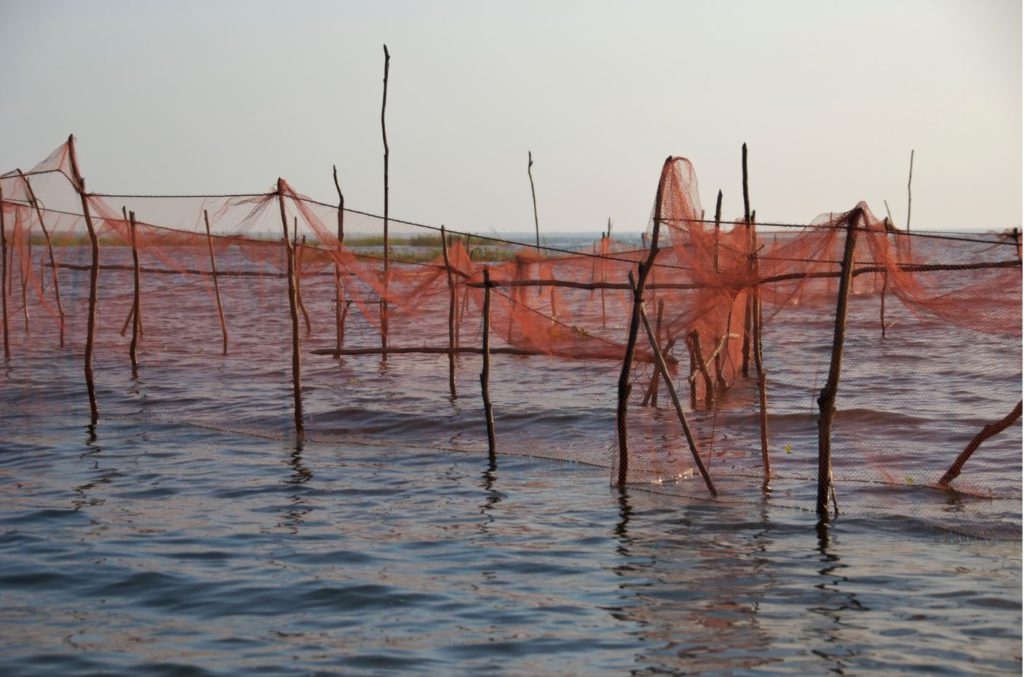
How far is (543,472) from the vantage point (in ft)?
29.6

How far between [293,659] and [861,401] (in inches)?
339

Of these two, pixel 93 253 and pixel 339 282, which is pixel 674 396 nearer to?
pixel 93 253

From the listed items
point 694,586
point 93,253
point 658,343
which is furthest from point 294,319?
point 694,586

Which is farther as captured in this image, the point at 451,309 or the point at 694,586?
the point at 451,309

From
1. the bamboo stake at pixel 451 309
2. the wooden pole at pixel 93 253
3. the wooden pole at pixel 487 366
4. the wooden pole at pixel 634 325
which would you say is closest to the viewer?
the wooden pole at pixel 634 325

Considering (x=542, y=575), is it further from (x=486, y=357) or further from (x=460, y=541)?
(x=486, y=357)

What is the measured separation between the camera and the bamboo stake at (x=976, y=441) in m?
7.46

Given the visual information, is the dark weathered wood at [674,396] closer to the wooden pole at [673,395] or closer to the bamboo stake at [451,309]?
the wooden pole at [673,395]

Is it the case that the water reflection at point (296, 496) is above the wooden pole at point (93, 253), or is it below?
below

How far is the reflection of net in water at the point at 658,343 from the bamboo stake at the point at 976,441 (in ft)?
0.67

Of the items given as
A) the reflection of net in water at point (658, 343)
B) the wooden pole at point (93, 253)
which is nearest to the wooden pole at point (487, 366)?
the reflection of net in water at point (658, 343)

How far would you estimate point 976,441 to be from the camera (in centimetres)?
762

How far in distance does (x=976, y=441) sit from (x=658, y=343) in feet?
7.85

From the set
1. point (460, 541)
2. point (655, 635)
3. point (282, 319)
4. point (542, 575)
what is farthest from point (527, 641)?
point (282, 319)
